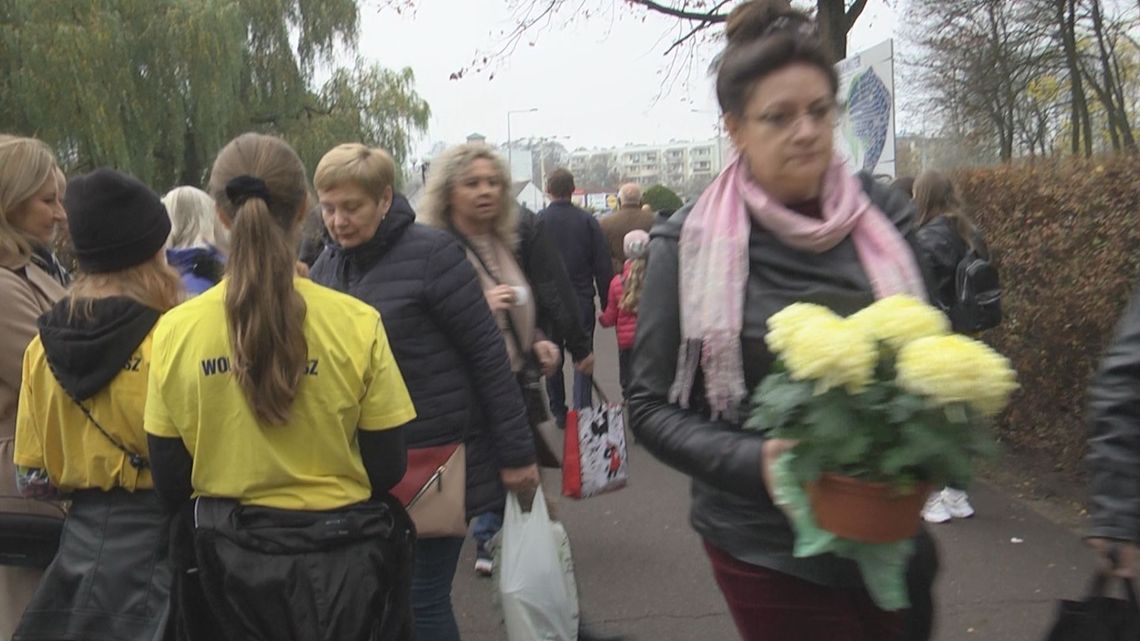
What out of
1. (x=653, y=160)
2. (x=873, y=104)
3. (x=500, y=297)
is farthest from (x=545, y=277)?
(x=653, y=160)

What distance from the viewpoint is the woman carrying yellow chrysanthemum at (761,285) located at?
213cm

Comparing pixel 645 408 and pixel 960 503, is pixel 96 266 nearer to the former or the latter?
pixel 645 408

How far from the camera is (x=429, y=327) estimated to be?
3.43m

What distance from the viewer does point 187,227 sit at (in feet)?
13.3

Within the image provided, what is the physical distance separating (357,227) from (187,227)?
37.7 inches

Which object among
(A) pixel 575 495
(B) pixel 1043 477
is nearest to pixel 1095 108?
(B) pixel 1043 477

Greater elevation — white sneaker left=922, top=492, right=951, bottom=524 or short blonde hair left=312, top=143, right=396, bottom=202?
short blonde hair left=312, top=143, right=396, bottom=202

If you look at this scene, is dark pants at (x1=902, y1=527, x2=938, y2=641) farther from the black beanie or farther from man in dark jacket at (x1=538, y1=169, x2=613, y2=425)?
man in dark jacket at (x1=538, y1=169, x2=613, y2=425)

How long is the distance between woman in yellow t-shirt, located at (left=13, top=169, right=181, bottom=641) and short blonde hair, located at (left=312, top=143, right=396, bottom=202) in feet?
2.36

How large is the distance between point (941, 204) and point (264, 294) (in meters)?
4.61

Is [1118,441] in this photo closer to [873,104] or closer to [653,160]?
[873,104]

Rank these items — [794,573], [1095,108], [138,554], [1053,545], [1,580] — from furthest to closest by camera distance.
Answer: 1. [1095,108]
2. [1053,545]
3. [1,580]
4. [138,554]
5. [794,573]

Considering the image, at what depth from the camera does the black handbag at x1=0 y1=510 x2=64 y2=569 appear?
3.03 metres

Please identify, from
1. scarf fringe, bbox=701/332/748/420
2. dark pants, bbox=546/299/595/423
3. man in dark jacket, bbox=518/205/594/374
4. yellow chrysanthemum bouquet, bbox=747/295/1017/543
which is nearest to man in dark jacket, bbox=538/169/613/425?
dark pants, bbox=546/299/595/423
